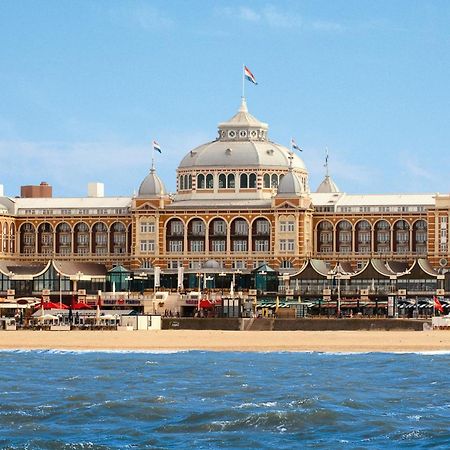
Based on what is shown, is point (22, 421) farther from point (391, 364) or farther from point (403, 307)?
point (403, 307)

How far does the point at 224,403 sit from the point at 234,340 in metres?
54.8

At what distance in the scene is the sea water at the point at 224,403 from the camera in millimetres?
84688

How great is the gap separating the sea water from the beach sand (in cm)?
1171

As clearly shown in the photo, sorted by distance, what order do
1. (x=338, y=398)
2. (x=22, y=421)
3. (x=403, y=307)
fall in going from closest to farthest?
1. (x=22, y=421)
2. (x=338, y=398)
3. (x=403, y=307)

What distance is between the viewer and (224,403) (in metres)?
97.3

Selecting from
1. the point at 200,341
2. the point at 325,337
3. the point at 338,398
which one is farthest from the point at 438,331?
the point at 338,398

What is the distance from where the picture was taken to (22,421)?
3541 inches

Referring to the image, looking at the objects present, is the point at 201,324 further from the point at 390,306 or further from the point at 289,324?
the point at 390,306

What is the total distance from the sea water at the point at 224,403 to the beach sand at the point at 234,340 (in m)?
11.7

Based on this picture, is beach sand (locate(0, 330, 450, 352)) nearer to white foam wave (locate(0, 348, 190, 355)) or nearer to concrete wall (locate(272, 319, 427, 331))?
white foam wave (locate(0, 348, 190, 355))

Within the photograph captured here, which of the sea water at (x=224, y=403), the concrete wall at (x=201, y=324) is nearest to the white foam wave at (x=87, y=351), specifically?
the sea water at (x=224, y=403)

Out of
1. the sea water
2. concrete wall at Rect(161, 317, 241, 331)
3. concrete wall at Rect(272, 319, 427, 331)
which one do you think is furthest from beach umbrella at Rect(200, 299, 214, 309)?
the sea water

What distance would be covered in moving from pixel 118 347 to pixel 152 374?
95.7 ft

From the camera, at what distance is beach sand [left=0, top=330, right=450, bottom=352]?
14400cm
